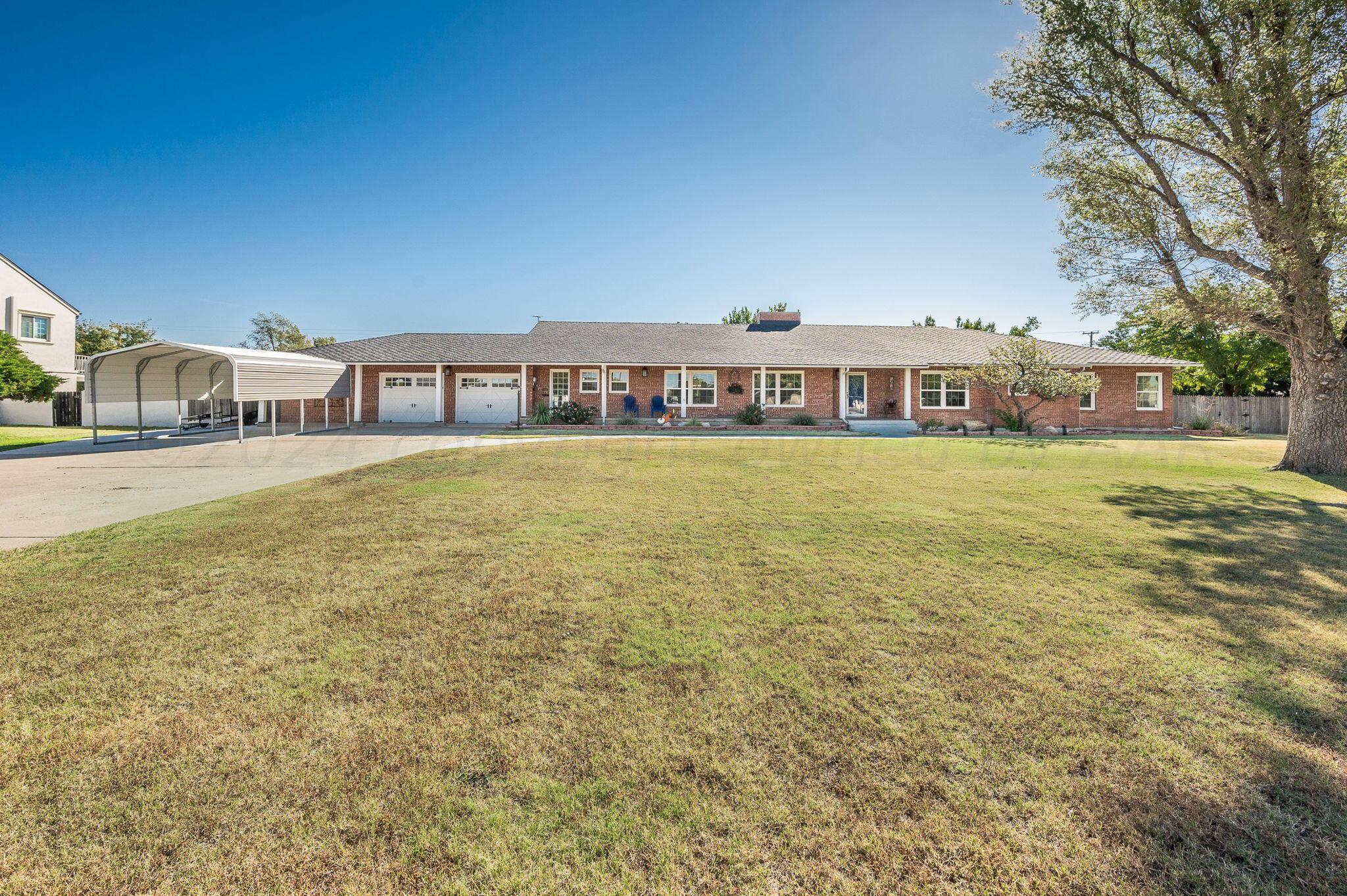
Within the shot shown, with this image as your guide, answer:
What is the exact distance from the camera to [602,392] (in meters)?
23.1

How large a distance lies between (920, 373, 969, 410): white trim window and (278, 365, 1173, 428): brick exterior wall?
198 millimetres

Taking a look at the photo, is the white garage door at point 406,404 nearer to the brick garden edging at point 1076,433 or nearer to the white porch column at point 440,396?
the white porch column at point 440,396

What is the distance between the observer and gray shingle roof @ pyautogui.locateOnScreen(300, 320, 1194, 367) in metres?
22.7

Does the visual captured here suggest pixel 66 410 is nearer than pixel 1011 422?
No

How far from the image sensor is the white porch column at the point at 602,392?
898 inches

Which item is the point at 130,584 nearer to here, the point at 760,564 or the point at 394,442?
the point at 760,564

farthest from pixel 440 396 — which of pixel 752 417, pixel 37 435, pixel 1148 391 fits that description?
pixel 1148 391

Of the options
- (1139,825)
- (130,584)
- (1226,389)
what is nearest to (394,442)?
(130,584)

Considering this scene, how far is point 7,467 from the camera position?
10703 mm

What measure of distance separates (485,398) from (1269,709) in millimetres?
24164

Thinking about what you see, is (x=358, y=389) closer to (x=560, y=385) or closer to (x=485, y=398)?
(x=485, y=398)

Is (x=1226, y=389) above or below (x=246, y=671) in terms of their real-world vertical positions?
above

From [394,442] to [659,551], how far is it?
1365 cm

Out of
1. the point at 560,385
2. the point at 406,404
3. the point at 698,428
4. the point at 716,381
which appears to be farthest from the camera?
the point at 560,385
